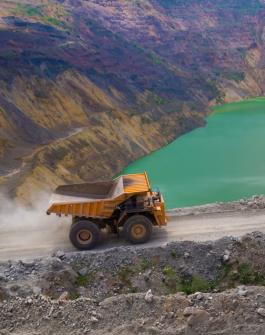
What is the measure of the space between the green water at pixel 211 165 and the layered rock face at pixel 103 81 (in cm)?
175

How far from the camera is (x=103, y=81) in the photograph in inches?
1711

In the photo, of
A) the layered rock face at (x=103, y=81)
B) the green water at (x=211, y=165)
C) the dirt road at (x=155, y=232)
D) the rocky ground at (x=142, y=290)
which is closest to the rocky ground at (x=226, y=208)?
the dirt road at (x=155, y=232)

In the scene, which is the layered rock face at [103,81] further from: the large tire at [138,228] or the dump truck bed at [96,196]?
the large tire at [138,228]

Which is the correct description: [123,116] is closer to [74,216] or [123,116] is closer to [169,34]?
[74,216]

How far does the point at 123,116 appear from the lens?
127 feet

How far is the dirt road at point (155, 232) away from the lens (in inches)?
474

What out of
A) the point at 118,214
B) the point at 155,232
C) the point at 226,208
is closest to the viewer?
the point at 118,214

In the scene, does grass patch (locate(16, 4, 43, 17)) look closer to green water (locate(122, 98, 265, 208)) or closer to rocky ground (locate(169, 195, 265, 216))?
green water (locate(122, 98, 265, 208))

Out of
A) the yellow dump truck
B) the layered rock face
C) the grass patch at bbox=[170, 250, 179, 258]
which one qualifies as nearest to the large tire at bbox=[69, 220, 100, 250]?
the yellow dump truck

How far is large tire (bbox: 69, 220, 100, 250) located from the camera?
38.4 feet

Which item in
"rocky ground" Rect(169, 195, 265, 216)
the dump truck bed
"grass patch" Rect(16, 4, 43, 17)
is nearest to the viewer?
the dump truck bed

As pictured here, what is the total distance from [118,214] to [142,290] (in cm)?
222

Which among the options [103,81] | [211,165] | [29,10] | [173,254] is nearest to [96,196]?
[173,254]

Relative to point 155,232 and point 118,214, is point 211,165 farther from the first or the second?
point 118,214
